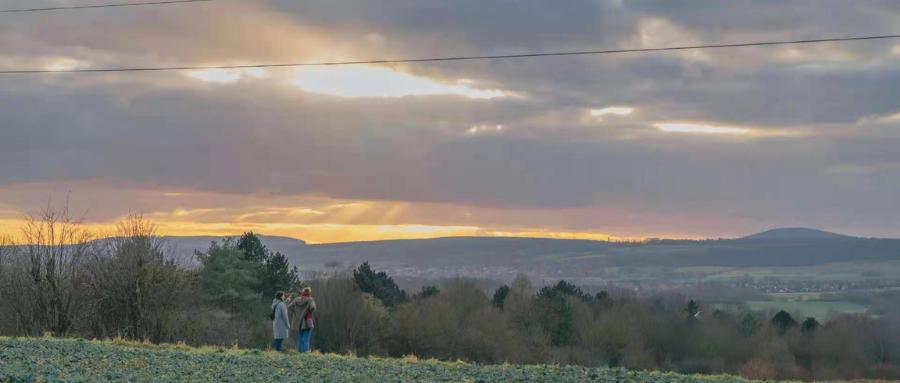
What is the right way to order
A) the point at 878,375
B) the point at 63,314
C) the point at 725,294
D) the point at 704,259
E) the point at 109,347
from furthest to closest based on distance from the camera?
the point at 704,259 < the point at 725,294 < the point at 878,375 < the point at 63,314 < the point at 109,347

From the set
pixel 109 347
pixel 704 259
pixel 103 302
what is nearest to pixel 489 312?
pixel 103 302

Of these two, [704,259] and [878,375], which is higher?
[704,259]

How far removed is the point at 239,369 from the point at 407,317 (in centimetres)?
6732

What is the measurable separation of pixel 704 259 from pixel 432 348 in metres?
119

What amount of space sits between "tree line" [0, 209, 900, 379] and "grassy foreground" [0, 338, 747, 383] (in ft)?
55.3

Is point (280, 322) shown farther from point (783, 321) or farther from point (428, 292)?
point (783, 321)

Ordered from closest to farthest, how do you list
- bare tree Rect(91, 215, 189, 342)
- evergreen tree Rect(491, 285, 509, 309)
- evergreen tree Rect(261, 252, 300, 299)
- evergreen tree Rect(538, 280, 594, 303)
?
bare tree Rect(91, 215, 189, 342)
evergreen tree Rect(261, 252, 300, 299)
evergreen tree Rect(538, 280, 594, 303)
evergreen tree Rect(491, 285, 509, 309)

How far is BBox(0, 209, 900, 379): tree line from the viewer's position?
42.2m

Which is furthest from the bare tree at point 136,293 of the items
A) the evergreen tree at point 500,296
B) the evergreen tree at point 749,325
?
the evergreen tree at point 749,325

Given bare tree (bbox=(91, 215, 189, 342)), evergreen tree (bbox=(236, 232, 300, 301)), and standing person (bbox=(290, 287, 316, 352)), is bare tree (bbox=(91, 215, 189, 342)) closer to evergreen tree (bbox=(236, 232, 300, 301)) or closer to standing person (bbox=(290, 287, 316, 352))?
standing person (bbox=(290, 287, 316, 352))

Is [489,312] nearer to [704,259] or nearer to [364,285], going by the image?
[364,285]

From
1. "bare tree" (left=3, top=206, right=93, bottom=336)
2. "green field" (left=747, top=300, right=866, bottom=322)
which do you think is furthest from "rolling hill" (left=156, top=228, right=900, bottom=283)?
"bare tree" (left=3, top=206, right=93, bottom=336)

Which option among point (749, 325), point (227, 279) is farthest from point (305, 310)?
point (749, 325)

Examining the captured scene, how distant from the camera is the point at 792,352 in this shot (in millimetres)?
104438
